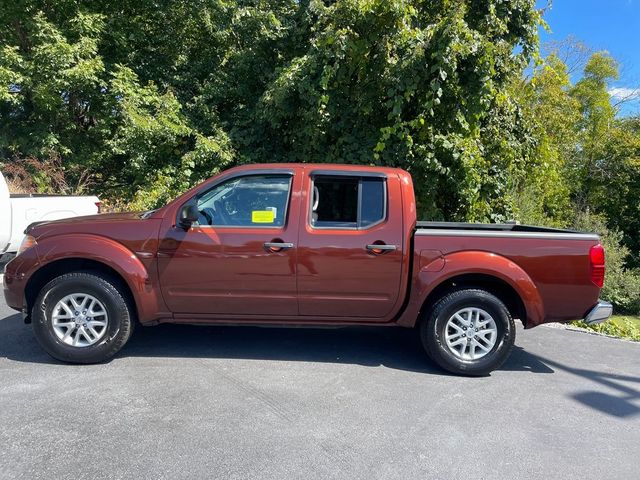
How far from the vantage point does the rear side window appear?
14.7 feet

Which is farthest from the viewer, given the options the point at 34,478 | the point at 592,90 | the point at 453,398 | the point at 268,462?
the point at 592,90

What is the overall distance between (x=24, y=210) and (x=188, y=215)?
4.70 m

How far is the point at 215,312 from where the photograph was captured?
4.48m

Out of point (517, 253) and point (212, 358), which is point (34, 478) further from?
point (517, 253)

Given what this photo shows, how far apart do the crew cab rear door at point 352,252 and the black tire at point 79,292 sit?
1683 millimetres

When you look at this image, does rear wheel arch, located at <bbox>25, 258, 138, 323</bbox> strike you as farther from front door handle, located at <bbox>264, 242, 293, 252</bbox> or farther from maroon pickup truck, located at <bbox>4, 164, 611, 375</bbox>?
front door handle, located at <bbox>264, 242, 293, 252</bbox>

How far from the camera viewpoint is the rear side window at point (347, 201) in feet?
14.7

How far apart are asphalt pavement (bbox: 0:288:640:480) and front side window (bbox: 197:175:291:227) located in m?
1.35

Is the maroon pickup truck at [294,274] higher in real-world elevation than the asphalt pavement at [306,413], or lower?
higher

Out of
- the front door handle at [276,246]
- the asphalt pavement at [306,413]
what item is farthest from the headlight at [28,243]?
the front door handle at [276,246]

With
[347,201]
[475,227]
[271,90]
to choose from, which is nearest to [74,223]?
[347,201]

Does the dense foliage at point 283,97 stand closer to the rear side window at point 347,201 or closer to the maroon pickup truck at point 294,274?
the rear side window at point 347,201

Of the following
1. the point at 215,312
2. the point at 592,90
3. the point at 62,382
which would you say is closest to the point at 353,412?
the point at 215,312

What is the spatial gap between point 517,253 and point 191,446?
3.12 m
